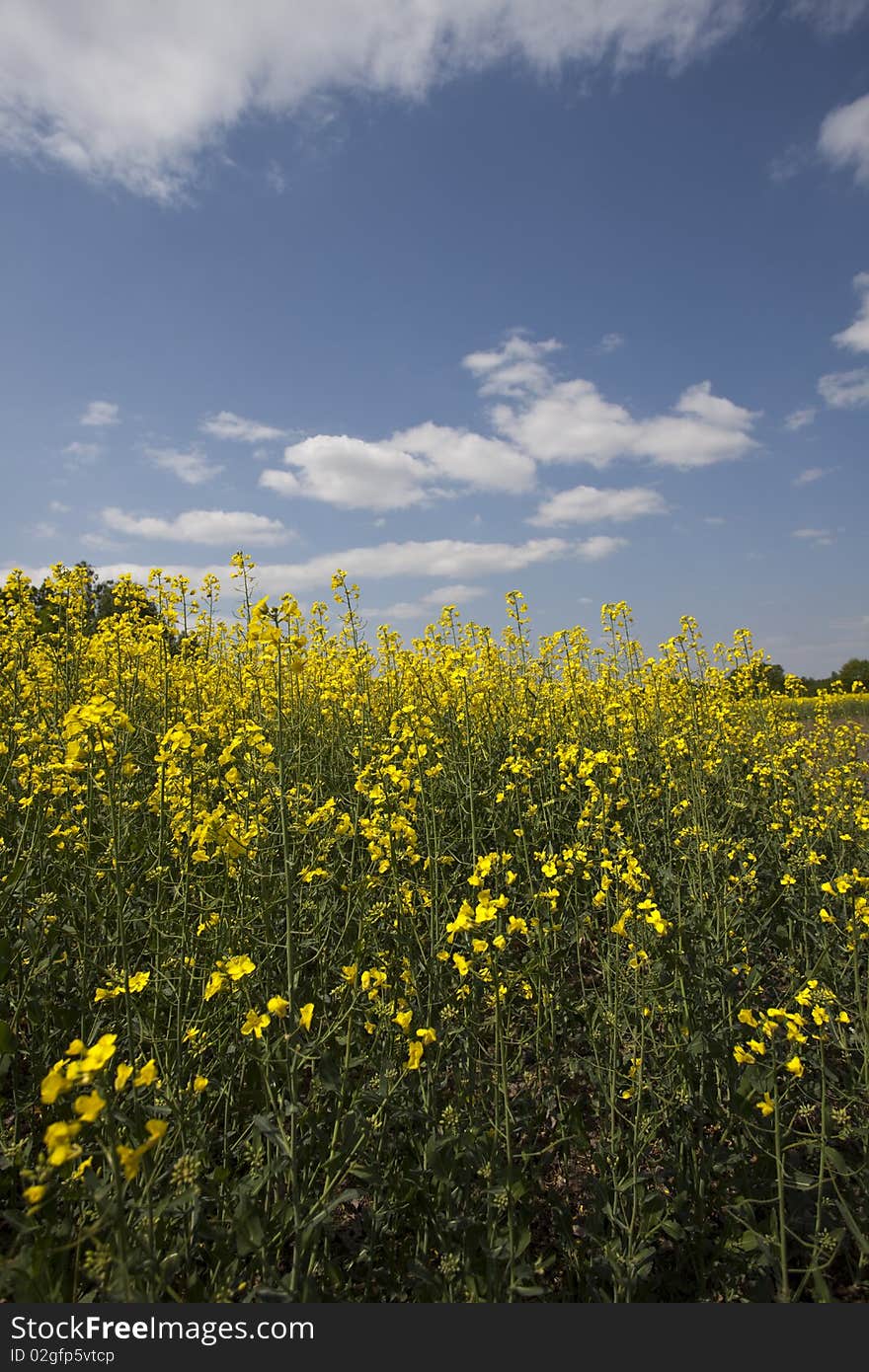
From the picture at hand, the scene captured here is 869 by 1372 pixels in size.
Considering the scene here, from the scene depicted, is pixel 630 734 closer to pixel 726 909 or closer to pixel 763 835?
pixel 763 835

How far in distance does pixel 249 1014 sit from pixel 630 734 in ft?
12.8

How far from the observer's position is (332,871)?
10.1ft

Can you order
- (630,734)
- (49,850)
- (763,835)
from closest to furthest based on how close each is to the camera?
(49,850) < (763,835) < (630,734)

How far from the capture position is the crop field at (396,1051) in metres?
1.88

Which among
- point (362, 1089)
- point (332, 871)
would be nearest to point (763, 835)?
point (332, 871)

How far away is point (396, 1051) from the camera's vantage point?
2645mm

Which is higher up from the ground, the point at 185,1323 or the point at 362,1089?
the point at 362,1089

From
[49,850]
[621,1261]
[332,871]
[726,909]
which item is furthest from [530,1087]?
[49,850]

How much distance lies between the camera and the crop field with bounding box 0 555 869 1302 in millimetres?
1877

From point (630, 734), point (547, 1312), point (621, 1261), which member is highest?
point (630, 734)

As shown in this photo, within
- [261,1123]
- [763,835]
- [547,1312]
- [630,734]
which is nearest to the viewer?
[547,1312]

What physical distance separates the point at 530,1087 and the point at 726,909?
1.44m

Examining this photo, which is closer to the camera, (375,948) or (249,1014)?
(249,1014)

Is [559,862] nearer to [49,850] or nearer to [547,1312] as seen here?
[547,1312]
